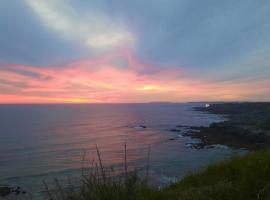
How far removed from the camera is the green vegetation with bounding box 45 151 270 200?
3.93 meters

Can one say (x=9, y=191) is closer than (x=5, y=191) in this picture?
No

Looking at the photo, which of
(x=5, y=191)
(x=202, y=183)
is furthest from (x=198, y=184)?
(x=5, y=191)

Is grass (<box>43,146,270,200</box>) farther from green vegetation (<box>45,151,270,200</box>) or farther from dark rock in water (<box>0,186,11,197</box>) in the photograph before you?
dark rock in water (<box>0,186,11,197</box>)

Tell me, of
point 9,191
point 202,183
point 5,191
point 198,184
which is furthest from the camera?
point 9,191

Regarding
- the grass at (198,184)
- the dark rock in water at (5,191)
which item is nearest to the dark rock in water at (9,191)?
the dark rock in water at (5,191)

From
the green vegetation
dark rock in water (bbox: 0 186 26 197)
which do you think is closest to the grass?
the green vegetation

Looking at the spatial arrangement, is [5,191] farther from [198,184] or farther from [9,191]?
[198,184]

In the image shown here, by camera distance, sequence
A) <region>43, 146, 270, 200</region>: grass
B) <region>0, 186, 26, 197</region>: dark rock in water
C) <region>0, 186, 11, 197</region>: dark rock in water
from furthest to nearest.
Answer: <region>0, 186, 26, 197</region>: dark rock in water
<region>0, 186, 11, 197</region>: dark rock in water
<region>43, 146, 270, 200</region>: grass

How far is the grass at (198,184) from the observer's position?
12.9 feet

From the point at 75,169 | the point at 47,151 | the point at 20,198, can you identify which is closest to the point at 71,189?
the point at 20,198

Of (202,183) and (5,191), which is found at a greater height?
(202,183)

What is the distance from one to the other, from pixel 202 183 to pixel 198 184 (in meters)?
0.13

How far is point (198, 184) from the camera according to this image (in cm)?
621

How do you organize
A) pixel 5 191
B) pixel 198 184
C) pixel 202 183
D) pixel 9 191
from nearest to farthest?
1. pixel 202 183
2. pixel 198 184
3. pixel 5 191
4. pixel 9 191
